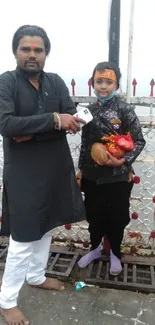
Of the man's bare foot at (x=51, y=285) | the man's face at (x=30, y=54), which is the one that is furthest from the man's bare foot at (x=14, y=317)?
the man's face at (x=30, y=54)

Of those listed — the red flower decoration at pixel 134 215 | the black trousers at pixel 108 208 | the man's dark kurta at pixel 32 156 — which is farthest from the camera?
the red flower decoration at pixel 134 215

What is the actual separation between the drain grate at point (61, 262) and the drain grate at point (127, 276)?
0.19 meters

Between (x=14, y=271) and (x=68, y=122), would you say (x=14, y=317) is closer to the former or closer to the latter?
(x=14, y=271)

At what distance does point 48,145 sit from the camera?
79.3 inches

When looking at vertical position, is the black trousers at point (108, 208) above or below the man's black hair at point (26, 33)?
below

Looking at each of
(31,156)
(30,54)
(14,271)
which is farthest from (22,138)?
(14,271)

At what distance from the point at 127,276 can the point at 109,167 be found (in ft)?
3.58

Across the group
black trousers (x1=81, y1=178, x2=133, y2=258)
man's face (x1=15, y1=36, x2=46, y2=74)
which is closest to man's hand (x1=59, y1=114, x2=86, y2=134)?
man's face (x1=15, y1=36, x2=46, y2=74)

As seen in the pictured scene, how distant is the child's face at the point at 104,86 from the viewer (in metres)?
2.18

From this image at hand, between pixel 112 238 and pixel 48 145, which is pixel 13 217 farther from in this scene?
pixel 112 238

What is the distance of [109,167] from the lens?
7.55 feet

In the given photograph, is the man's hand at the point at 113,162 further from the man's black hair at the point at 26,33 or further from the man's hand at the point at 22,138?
the man's black hair at the point at 26,33

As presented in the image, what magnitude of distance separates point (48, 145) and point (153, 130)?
1177 millimetres

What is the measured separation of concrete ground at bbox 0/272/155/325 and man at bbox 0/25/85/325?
8.1 inches
